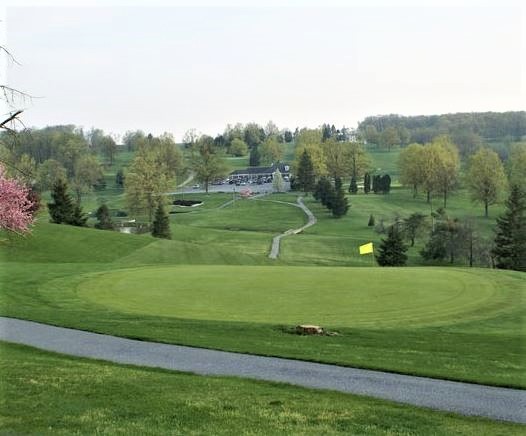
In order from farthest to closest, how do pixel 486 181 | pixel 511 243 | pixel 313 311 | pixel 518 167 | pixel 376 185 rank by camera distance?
1. pixel 376 185
2. pixel 518 167
3. pixel 486 181
4. pixel 511 243
5. pixel 313 311

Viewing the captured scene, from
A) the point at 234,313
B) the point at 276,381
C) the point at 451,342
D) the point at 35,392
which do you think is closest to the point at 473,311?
the point at 451,342

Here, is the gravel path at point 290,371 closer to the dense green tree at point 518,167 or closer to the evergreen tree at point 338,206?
the evergreen tree at point 338,206

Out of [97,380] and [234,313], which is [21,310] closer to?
[234,313]

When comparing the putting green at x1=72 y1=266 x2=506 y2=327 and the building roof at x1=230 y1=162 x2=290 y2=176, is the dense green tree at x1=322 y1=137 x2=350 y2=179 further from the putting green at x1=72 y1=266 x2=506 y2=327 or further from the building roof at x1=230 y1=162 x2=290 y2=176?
the putting green at x1=72 y1=266 x2=506 y2=327

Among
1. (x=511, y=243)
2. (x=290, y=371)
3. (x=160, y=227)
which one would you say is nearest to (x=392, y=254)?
(x=511, y=243)

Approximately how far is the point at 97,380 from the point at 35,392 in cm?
145

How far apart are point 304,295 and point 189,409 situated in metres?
15.5

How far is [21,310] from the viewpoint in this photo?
23188mm

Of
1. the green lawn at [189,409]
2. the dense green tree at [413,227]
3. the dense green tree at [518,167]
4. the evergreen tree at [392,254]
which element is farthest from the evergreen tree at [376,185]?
the green lawn at [189,409]

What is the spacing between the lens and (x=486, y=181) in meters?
104

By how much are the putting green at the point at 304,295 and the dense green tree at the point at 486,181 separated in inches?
2943

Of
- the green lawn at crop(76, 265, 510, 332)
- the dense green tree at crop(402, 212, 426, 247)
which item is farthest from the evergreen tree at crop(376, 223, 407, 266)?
the green lawn at crop(76, 265, 510, 332)

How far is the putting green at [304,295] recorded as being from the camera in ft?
73.9

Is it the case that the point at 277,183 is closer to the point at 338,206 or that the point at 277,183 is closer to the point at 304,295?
the point at 338,206
